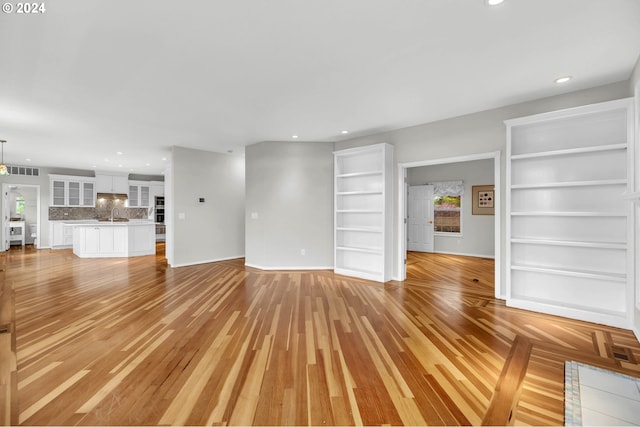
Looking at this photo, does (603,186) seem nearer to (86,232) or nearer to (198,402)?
(198,402)

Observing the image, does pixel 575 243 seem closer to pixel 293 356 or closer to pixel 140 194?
pixel 293 356

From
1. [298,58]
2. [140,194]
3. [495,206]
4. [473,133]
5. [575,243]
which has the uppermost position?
[298,58]

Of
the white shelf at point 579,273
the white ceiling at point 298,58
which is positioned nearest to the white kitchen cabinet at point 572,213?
the white shelf at point 579,273

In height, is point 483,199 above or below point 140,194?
below

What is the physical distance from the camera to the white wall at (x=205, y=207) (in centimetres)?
646

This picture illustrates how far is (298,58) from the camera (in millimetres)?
2711

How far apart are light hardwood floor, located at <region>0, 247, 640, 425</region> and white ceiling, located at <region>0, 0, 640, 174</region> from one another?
8.90 ft

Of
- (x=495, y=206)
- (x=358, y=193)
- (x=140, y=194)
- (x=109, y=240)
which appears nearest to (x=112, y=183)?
(x=140, y=194)

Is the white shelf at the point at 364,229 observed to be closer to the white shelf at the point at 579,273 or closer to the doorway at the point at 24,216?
the white shelf at the point at 579,273

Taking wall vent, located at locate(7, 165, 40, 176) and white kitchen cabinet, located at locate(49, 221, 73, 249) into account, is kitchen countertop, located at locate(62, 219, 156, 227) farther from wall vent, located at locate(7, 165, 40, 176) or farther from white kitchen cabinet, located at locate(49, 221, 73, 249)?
wall vent, located at locate(7, 165, 40, 176)

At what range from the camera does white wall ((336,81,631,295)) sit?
3.44 meters

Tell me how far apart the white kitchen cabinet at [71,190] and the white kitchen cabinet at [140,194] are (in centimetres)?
114

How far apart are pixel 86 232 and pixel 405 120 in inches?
341

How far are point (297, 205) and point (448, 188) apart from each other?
475 centimetres
